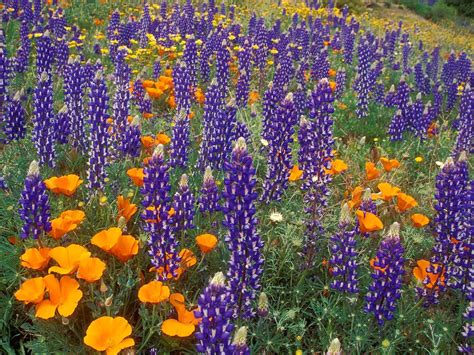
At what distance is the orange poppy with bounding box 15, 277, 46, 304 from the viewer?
8.21ft

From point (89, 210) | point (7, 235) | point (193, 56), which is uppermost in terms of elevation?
point (193, 56)

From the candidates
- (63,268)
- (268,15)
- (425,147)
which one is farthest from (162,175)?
(268,15)

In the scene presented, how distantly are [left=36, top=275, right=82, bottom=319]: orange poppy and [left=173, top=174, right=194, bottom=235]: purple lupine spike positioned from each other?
2.38 feet

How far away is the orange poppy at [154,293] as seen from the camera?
2637mm

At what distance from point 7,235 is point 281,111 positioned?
220 centimetres

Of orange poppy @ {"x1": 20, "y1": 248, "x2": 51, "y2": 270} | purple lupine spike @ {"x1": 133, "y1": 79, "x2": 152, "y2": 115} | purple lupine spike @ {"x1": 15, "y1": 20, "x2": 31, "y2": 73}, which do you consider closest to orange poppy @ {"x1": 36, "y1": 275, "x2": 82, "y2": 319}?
orange poppy @ {"x1": 20, "y1": 248, "x2": 51, "y2": 270}

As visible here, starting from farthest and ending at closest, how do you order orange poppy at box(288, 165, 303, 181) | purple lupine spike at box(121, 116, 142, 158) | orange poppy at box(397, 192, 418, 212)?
1. orange poppy at box(288, 165, 303, 181)
2. purple lupine spike at box(121, 116, 142, 158)
3. orange poppy at box(397, 192, 418, 212)

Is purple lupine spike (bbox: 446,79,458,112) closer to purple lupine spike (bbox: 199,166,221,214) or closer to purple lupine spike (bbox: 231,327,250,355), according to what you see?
purple lupine spike (bbox: 199,166,221,214)

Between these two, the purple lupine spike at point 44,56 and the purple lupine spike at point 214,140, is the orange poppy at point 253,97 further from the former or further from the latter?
the purple lupine spike at point 44,56

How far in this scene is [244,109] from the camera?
5953mm

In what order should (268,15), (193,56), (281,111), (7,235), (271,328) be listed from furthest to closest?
(268,15) → (193,56) → (281,111) → (7,235) → (271,328)

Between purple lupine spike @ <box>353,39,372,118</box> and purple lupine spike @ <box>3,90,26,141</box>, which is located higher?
purple lupine spike @ <box>353,39,372,118</box>

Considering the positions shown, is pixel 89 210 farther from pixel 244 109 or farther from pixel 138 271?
pixel 244 109

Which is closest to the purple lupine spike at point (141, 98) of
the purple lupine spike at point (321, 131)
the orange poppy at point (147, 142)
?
the orange poppy at point (147, 142)
